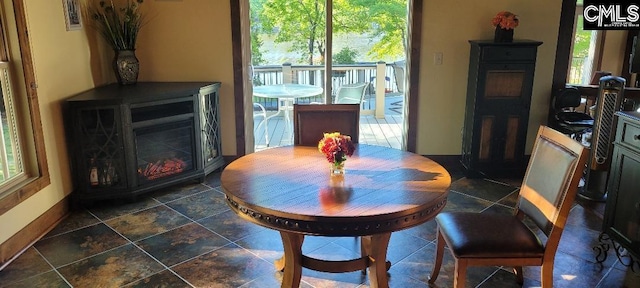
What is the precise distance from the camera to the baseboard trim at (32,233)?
2.94 meters

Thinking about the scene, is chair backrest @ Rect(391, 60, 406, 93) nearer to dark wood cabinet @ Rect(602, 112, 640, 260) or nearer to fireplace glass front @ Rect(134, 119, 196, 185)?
fireplace glass front @ Rect(134, 119, 196, 185)

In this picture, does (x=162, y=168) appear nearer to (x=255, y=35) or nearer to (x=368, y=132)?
(x=255, y=35)

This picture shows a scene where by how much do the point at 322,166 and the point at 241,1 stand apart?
8.16ft

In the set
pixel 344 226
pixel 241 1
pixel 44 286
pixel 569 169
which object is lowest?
pixel 44 286

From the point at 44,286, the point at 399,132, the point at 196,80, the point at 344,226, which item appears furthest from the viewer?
the point at 399,132

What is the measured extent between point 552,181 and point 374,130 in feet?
10.7

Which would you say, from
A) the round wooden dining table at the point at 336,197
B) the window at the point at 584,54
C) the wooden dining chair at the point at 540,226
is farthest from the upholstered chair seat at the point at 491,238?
the window at the point at 584,54

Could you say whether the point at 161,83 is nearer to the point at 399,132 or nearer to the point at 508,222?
the point at 399,132

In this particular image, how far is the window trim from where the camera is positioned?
3047mm

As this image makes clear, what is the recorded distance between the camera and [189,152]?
14.0ft

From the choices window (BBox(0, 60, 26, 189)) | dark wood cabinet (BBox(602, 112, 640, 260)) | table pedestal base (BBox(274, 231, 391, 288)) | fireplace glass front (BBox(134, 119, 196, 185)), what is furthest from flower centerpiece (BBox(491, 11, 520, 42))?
window (BBox(0, 60, 26, 189))

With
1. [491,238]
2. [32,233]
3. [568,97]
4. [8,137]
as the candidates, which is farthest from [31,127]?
[568,97]

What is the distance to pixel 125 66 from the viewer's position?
421 cm

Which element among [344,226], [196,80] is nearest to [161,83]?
[196,80]
